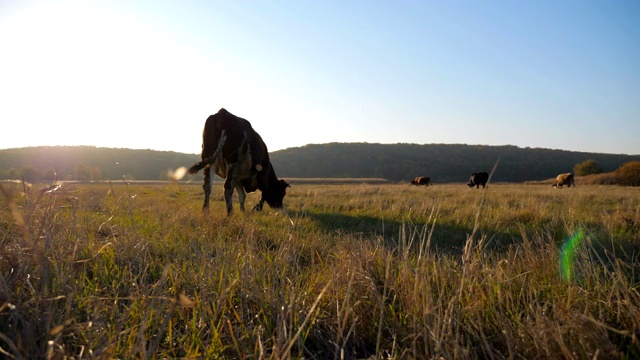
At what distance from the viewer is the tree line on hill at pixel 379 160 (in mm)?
91062

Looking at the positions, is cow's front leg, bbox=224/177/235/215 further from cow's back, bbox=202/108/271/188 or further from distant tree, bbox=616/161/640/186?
distant tree, bbox=616/161/640/186

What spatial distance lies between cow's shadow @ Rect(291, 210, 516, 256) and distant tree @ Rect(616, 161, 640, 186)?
47757 millimetres

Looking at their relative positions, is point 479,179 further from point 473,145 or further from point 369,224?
point 473,145

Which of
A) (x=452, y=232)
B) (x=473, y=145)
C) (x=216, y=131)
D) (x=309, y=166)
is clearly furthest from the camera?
(x=473, y=145)

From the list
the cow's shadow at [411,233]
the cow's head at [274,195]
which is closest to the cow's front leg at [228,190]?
the cow's shadow at [411,233]

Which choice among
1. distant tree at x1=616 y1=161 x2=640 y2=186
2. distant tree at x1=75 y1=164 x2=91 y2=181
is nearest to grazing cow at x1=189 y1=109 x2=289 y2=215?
distant tree at x1=75 y1=164 x2=91 y2=181

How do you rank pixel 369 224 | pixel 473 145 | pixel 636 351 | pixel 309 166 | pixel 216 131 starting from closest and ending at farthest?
pixel 636 351
pixel 369 224
pixel 216 131
pixel 309 166
pixel 473 145

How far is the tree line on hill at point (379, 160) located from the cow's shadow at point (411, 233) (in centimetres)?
8124

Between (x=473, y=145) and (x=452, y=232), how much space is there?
458 feet

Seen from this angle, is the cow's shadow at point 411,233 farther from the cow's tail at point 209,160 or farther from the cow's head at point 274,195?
the cow's head at point 274,195

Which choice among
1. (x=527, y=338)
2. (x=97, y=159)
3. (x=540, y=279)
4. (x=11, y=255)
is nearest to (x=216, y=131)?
(x=11, y=255)

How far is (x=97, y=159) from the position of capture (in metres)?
86.4

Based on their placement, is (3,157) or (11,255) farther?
(3,157)

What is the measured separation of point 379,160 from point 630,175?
72.5 m
